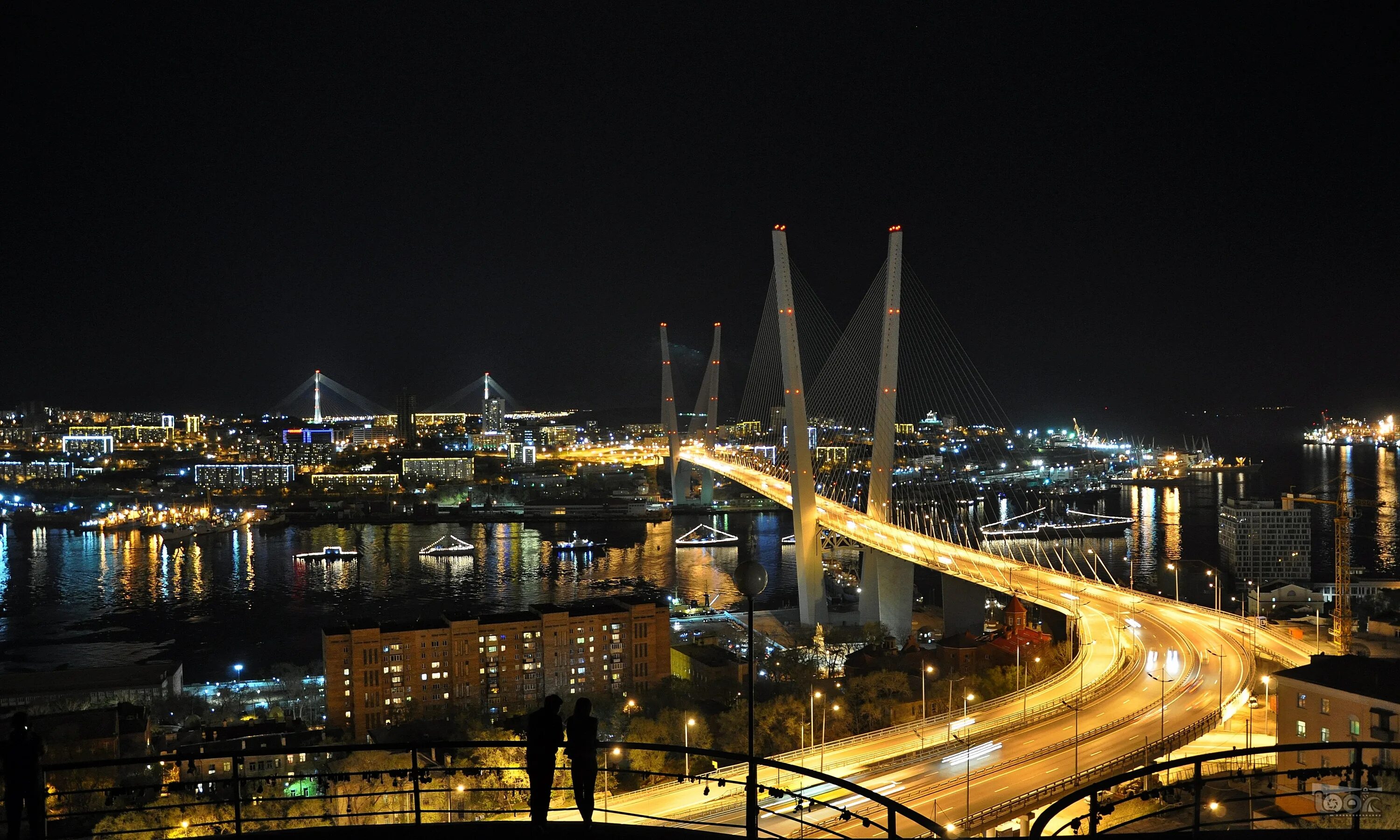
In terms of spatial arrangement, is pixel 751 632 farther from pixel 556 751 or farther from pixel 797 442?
pixel 797 442

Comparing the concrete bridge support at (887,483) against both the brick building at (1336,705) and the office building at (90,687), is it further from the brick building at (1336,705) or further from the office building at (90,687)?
the office building at (90,687)

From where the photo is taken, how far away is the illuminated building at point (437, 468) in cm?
2336

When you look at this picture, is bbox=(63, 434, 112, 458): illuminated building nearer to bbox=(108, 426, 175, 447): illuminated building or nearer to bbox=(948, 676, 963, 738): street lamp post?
bbox=(108, 426, 175, 447): illuminated building

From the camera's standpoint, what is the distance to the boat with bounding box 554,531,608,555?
12734mm

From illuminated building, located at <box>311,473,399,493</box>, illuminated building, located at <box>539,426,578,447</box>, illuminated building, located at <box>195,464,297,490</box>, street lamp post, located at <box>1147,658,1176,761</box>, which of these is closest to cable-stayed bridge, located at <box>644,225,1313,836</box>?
street lamp post, located at <box>1147,658,1176,761</box>

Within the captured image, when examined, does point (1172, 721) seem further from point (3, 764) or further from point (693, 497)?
point (693, 497)

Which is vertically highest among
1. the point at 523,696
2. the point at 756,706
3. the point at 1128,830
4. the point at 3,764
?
the point at 3,764

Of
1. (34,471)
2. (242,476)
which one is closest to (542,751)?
(242,476)

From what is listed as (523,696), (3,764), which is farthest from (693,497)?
(3,764)

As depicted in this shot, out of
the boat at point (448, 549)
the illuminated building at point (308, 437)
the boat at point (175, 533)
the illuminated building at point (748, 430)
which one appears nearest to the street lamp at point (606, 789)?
the boat at point (448, 549)

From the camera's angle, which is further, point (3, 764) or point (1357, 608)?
point (1357, 608)

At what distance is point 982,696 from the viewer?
467cm

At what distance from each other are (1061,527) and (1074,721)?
10.3 meters

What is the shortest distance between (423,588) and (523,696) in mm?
3942
